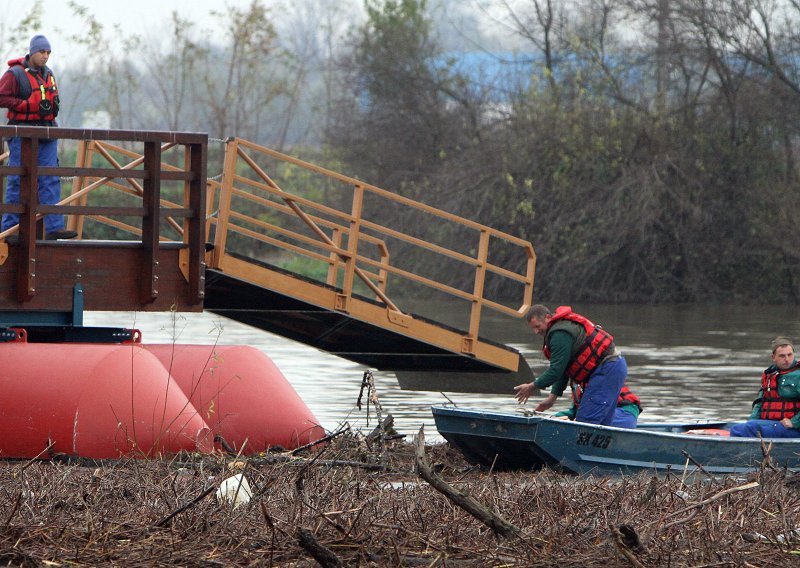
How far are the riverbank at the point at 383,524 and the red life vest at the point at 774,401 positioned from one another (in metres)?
3.06

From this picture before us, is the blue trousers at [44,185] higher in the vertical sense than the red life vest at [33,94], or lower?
lower

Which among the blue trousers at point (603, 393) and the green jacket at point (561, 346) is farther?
the blue trousers at point (603, 393)

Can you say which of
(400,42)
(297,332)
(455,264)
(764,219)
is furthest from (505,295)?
(297,332)

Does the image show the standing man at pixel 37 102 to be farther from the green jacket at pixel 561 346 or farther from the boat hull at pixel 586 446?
the green jacket at pixel 561 346

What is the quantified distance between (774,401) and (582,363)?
1.57 m

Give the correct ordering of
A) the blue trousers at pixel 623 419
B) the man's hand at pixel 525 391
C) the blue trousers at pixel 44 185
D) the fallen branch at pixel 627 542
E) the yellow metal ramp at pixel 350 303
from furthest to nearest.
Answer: the yellow metal ramp at pixel 350 303, the blue trousers at pixel 623 419, the blue trousers at pixel 44 185, the man's hand at pixel 525 391, the fallen branch at pixel 627 542

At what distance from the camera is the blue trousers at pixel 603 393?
11.0m

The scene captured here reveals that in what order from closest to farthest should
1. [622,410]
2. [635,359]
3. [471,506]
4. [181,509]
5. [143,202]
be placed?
[471,506], [181,509], [143,202], [622,410], [635,359]

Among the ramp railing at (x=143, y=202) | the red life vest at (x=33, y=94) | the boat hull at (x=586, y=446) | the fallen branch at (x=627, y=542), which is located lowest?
the boat hull at (x=586, y=446)

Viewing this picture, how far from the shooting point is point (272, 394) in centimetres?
1159

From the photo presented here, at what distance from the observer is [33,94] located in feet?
38.4

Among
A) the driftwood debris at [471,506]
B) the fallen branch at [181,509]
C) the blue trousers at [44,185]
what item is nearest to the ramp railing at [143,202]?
the blue trousers at [44,185]

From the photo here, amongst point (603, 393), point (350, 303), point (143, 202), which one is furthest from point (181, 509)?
point (350, 303)

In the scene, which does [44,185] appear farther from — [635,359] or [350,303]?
[635,359]
